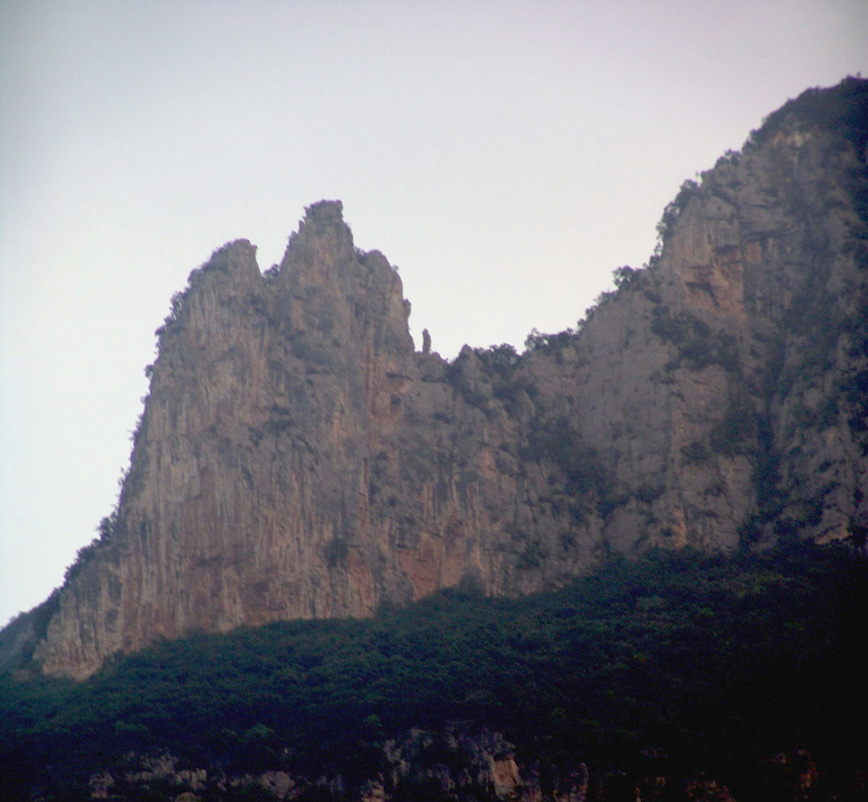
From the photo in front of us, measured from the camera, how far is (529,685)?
166ft

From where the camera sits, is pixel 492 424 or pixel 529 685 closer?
pixel 529 685

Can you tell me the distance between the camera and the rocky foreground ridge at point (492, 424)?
190 feet

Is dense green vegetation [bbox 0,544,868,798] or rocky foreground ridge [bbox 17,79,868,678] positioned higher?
rocky foreground ridge [bbox 17,79,868,678]

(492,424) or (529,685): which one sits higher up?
(492,424)

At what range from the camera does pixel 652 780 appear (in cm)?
4559

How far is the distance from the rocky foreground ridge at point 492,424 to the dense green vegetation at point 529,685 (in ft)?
7.79

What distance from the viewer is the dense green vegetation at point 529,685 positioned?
47.0 meters

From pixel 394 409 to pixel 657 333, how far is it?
1352 centimetres

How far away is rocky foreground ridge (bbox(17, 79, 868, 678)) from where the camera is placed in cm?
5797

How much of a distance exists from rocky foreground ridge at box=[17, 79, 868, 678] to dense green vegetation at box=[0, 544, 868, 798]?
93.5 inches

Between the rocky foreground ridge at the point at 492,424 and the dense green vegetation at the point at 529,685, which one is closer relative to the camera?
the dense green vegetation at the point at 529,685

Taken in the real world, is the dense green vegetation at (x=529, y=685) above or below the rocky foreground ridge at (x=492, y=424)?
below

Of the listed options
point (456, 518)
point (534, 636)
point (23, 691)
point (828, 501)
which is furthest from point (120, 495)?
point (828, 501)

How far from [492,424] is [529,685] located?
1849cm
